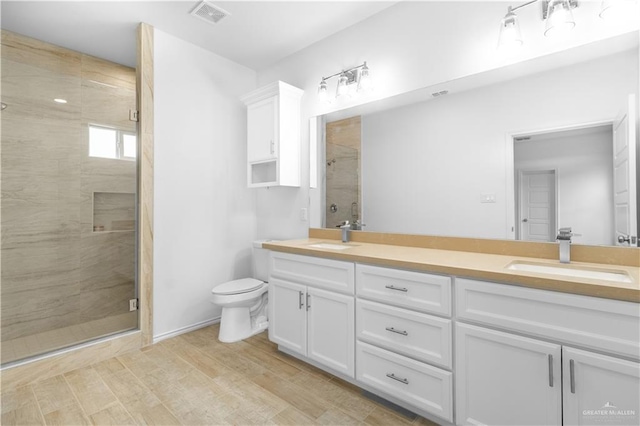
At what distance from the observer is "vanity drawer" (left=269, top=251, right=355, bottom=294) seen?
1.80 m

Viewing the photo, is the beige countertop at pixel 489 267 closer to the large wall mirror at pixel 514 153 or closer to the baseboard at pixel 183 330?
the large wall mirror at pixel 514 153

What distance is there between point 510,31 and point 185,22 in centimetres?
233

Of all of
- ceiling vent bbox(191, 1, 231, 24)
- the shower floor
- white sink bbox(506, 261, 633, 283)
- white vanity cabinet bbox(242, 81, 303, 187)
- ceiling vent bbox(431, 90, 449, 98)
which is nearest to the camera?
white sink bbox(506, 261, 633, 283)

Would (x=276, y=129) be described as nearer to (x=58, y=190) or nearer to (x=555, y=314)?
(x=58, y=190)

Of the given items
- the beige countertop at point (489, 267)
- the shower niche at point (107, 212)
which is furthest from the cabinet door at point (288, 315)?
the shower niche at point (107, 212)

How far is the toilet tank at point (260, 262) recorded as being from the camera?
9.64 feet

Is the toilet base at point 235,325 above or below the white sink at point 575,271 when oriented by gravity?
below

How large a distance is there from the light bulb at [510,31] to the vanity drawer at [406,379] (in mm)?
1769

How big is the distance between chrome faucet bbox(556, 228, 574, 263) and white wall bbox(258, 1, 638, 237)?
0.95m

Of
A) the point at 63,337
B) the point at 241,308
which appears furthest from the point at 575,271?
the point at 63,337

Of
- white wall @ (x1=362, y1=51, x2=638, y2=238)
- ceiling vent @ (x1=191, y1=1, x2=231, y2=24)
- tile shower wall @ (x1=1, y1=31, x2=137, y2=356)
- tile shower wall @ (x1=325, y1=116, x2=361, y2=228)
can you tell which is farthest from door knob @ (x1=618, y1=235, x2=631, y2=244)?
tile shower wall @ (x1=1, y1=31, x2=137, y2=356)

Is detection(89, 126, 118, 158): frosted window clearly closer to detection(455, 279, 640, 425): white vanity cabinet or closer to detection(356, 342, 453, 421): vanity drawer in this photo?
detection(356, 342, 453, 421): vanity drawer

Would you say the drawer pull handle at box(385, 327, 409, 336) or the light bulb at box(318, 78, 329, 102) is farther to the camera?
the light bulb at box(318, 78, 329, 102)

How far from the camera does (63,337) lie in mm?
2402
